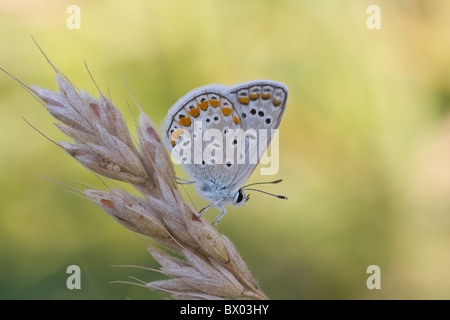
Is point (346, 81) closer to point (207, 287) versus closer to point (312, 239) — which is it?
point (312, 239)

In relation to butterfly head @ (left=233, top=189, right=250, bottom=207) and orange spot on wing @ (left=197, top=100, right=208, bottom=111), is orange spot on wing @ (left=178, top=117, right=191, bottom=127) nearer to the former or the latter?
orange spot on wing @ (left=197, top=100, right=208, bottom=111)

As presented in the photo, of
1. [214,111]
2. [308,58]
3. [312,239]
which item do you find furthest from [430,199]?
[214,111]

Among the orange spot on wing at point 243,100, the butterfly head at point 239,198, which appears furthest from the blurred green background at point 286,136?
the orange spot on wing at point 243,100

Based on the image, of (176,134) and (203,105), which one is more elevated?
(203,105)

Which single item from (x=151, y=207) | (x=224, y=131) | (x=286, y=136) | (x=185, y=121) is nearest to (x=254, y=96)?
(x=224, y=131)

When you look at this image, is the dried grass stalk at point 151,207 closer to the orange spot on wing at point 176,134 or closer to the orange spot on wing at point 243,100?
the orange spot on wing at point 176,134

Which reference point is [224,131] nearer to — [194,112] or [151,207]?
[194,112]
